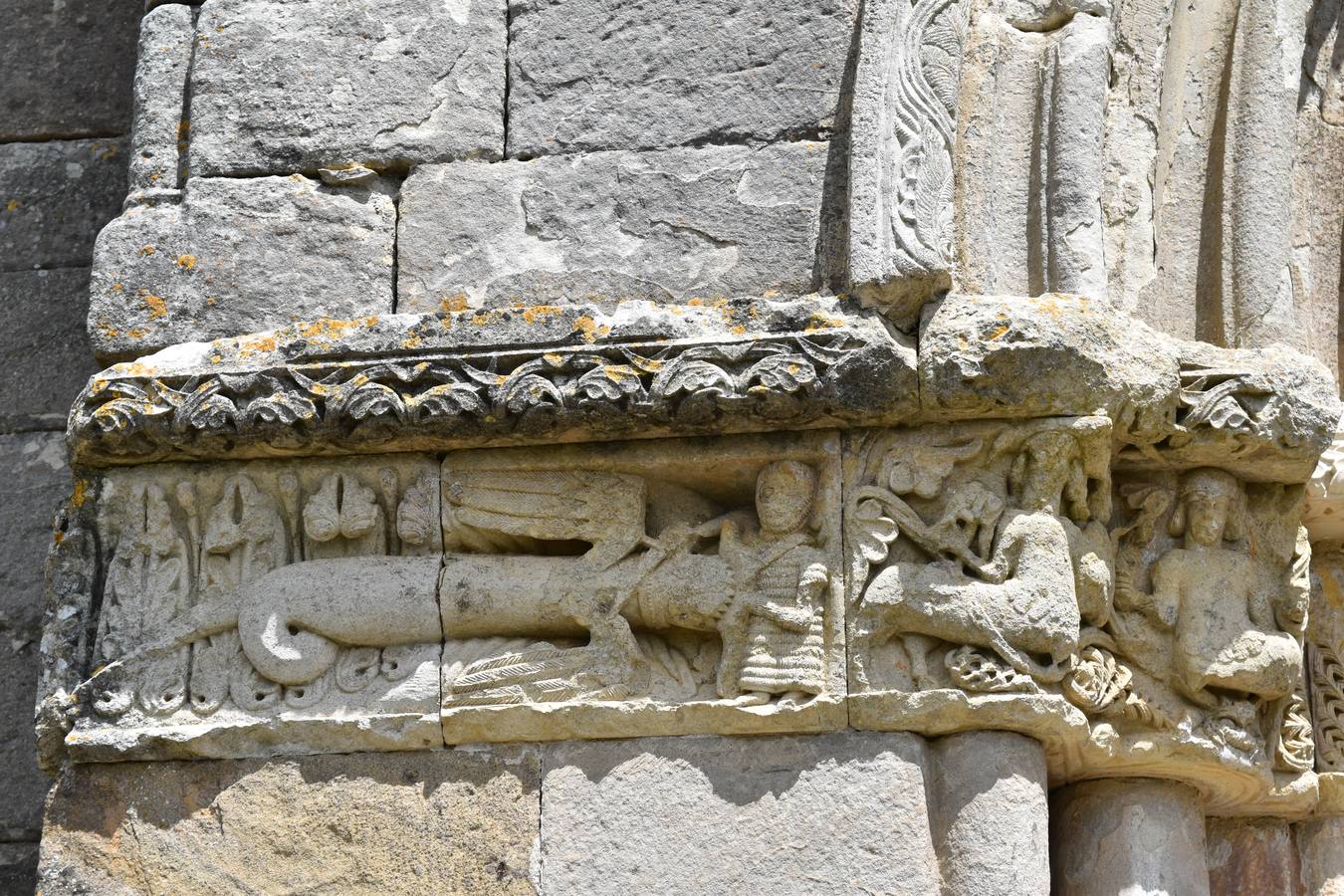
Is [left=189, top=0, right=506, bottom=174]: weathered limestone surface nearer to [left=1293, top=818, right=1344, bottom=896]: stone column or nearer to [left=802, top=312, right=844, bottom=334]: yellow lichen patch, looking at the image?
[left=802, top=312, right=844, bottom=334]: yellow lichen patch

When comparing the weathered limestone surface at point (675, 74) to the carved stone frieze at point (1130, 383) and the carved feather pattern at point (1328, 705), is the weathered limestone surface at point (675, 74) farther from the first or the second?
the carved feather pattern at point (1328, 705)

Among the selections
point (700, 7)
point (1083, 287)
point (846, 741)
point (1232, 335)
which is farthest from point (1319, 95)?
point (846, 741)

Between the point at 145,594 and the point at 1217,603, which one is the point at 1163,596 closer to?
the point at 1217,603

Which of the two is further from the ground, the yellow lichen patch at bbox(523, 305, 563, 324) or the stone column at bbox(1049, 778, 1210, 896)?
the yellow lichen patch at bbox(523, 305, 563, 324)

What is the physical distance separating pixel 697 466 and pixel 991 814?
821mm

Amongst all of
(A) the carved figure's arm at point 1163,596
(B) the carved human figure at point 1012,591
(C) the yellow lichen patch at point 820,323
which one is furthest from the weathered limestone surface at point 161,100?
(A) the carved figure's arm at point 1163,596

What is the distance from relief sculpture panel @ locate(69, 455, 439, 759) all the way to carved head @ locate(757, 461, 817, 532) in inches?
24.6

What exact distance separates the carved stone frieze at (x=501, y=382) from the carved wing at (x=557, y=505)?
3.4 inches

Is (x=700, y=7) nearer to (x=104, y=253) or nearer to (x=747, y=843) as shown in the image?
(x=104, y=253)

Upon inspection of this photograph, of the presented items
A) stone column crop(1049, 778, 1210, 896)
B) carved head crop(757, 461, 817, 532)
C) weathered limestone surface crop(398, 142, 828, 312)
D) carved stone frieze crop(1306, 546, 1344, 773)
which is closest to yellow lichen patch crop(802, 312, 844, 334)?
weathered limestone surface crop(398, 142, 828, 312)

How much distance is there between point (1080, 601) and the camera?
3715 millimetres

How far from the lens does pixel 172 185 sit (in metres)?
4.16

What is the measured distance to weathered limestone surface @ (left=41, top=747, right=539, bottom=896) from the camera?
3641 millimetres

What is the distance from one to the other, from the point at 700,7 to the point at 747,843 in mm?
1658
